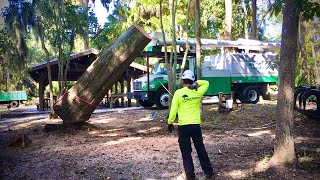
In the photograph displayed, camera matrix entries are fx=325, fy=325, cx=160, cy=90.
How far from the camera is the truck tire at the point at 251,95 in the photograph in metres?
17.5

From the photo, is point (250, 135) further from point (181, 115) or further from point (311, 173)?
point (181, 115)

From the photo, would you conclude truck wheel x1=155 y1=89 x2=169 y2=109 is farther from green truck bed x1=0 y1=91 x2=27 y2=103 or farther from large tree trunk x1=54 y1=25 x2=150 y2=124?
green truck bed x1=0 y1=91 x2=27 y2=103

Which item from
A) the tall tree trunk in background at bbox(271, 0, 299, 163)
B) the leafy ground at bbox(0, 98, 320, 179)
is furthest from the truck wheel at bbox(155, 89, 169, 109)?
the tall tree trunk in background at bbox(271, 0, 299, 163)

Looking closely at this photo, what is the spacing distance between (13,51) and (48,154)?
637 inches

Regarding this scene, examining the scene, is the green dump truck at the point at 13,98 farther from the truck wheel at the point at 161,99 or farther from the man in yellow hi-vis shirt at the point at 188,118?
the man in yellow hi-vis shirt at the point at 188,118

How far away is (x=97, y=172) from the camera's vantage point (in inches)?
229

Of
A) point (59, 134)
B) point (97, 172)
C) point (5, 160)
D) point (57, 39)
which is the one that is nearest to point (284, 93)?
point (97, 172)

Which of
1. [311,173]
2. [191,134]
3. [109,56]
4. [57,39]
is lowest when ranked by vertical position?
[311,173]

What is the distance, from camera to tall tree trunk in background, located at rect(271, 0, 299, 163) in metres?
5.63

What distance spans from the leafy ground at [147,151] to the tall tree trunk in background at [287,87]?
0.28 m

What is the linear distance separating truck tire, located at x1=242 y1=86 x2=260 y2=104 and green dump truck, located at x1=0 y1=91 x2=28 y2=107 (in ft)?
69.6

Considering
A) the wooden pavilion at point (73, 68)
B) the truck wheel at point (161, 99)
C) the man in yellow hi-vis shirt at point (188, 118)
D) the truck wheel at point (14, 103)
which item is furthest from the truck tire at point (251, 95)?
the truck wheel at point (14, 103)

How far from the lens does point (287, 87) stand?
18.5 ft

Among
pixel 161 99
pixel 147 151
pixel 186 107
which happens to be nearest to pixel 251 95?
pixel 161 99
